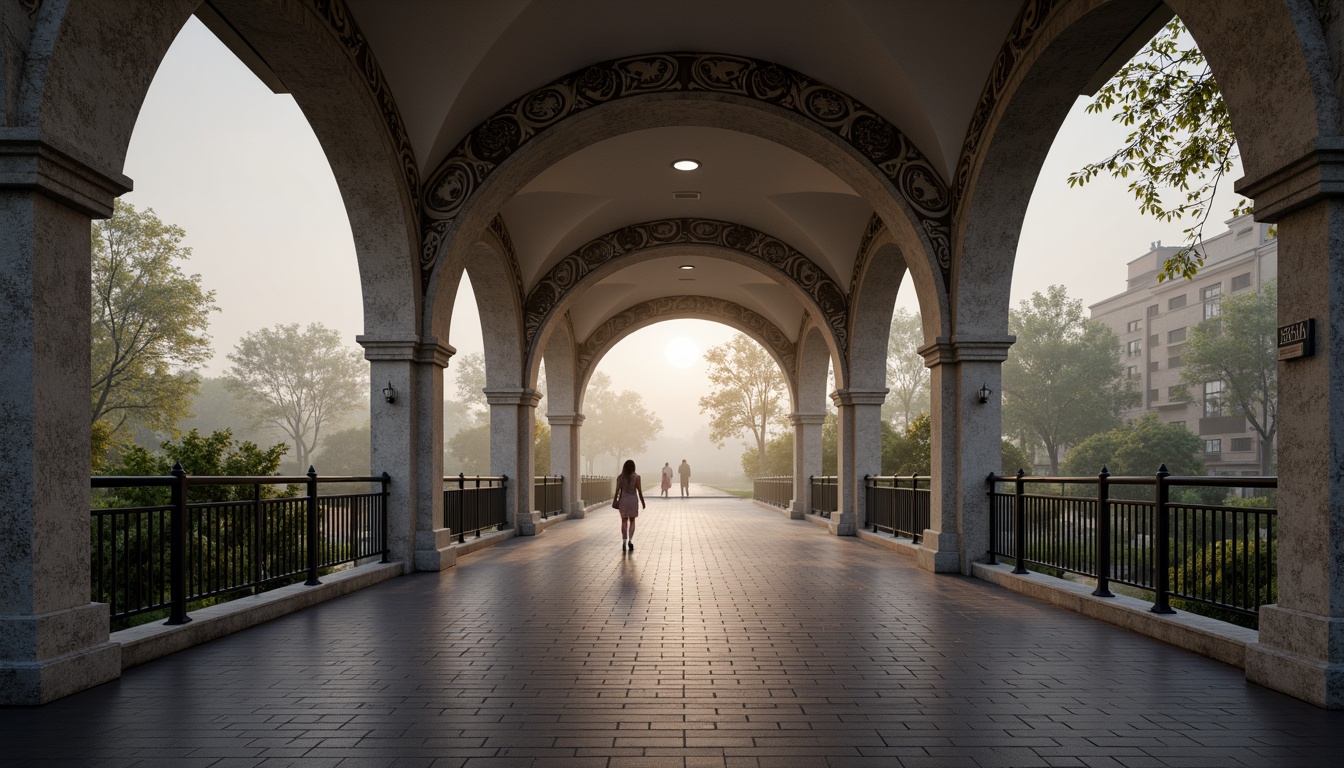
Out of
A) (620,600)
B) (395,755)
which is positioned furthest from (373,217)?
(395,755)

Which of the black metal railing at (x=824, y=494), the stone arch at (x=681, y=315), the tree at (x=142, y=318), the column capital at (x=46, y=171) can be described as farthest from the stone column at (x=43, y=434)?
the tree at (x=142, y=318)

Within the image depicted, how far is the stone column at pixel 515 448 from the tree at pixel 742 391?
27325 mm

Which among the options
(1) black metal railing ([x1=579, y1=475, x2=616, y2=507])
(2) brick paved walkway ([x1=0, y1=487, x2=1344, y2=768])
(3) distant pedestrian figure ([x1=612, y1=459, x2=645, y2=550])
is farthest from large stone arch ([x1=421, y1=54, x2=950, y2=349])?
(1) black metal railing ([x1=579, y1=475, x2=616, y2=507])

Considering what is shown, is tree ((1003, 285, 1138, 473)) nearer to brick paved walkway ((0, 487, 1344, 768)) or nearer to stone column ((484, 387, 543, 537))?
stone column ((484, 387, 543, 537))

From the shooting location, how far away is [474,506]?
13.4 meters

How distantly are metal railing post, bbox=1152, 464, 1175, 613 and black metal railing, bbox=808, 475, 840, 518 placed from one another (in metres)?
11.4

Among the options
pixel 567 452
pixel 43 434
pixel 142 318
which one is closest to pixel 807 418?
pixel 567 452

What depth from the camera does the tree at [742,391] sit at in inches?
1708

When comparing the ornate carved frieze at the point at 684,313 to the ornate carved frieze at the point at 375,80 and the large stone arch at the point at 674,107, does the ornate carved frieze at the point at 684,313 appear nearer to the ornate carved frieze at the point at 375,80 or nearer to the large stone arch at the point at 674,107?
the large stone arch at the point at 674,107

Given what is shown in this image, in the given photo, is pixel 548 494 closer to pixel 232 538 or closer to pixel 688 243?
pixel 688 243

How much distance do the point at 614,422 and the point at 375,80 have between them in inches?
3108

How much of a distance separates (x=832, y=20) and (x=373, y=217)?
550 centimetres

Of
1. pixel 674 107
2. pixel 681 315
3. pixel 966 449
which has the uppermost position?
pixel 674 107

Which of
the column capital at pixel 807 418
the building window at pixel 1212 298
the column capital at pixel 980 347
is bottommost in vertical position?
the column capital at pixel 807 418
